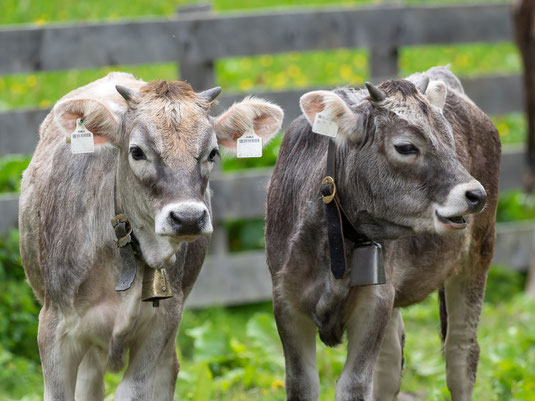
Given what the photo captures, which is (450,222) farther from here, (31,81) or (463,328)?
(31,81)

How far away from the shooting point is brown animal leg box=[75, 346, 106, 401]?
554 cm

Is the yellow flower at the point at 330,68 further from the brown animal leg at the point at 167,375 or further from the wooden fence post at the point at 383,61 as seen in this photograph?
the brown animal leg at the point at 167,375

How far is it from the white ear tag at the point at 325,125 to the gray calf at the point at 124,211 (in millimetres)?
205

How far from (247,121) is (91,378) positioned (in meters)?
1.79

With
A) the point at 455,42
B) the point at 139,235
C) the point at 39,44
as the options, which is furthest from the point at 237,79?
the point at 139,235

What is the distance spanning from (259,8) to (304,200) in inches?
348

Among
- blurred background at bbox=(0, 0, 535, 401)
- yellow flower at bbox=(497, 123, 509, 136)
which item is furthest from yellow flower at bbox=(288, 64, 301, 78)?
yellow flower at bbox=(497, 123, 509, 136)

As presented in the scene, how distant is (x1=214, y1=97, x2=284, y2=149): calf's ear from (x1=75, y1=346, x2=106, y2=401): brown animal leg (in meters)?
1.51

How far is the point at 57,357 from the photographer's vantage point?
4844 millimetres

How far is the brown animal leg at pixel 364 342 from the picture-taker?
504 centimetres

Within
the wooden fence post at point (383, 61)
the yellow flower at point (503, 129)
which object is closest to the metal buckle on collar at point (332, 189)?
the wooden fence post at point (383, 61)

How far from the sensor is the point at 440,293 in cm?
645

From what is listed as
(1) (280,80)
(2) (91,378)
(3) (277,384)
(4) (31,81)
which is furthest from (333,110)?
(1) (280,80)

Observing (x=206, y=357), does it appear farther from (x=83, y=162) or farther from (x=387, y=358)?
(x=83, y=162)
